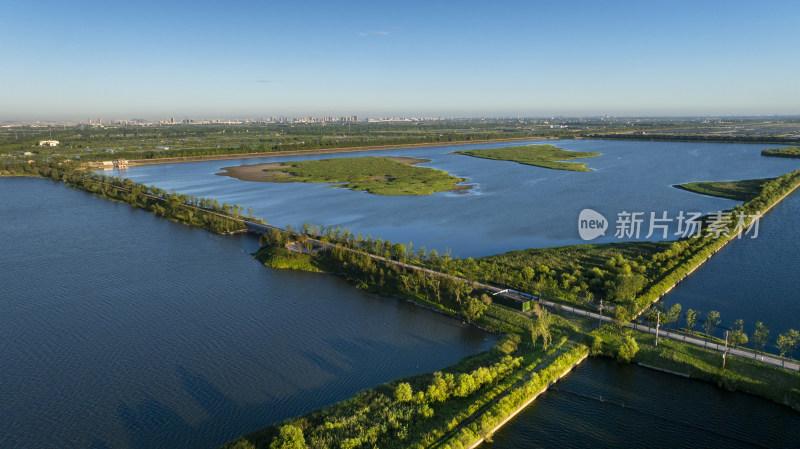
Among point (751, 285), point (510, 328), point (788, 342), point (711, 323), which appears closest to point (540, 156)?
point (751, 285)

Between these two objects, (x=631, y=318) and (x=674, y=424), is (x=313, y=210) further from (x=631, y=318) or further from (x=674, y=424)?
(x=674, y=424)

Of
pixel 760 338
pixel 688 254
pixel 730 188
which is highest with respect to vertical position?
pixel 730 188

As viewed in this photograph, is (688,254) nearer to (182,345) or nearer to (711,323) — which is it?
(711,323)

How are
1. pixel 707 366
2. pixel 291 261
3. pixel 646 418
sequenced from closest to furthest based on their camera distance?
pixel 646 418 → pixel 707 366 → pixel 291 261

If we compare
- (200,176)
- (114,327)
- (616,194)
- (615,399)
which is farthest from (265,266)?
(200,176)

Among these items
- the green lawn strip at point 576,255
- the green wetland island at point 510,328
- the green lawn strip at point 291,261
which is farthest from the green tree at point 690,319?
the green lawn strip at point 291,261

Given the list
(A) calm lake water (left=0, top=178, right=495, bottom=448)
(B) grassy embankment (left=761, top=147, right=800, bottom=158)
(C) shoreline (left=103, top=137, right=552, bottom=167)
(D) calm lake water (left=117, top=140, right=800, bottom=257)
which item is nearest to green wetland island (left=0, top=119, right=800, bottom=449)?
(A) calm lake water (left=0, top=178, right=495, bottom=448)
